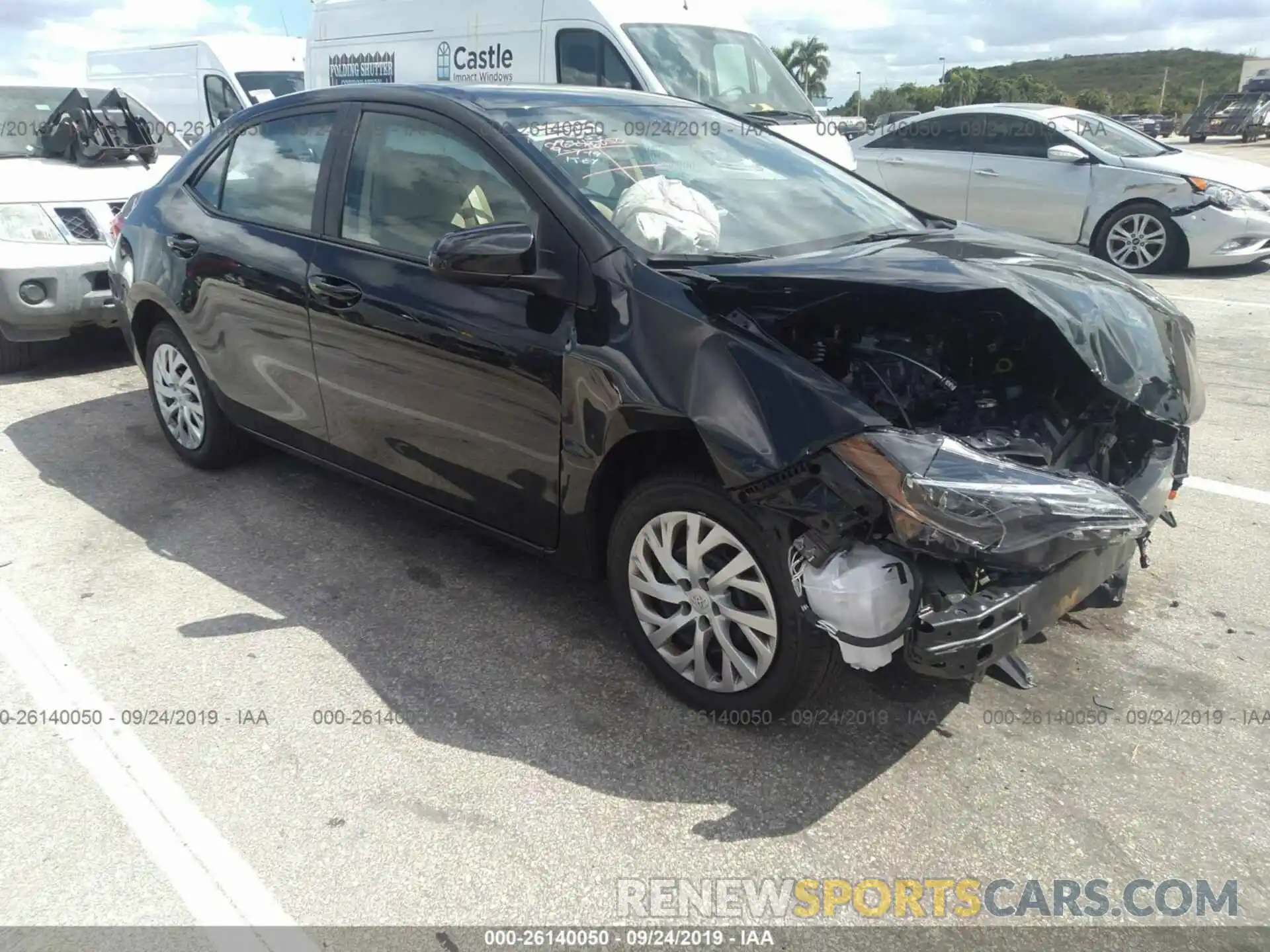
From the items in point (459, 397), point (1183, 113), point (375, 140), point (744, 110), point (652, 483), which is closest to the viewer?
point (652, 483)

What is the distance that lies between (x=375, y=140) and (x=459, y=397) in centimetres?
109

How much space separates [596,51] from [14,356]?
5.13 metres

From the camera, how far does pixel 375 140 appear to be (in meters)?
3.75

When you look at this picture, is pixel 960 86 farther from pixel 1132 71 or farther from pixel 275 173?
pixel 275 173

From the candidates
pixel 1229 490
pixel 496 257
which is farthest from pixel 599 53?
pixel 496 257

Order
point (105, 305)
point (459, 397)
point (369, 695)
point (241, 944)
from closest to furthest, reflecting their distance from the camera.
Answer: point (241, 944) < point (369, 695) < point (459, 397) < point (105, 305)

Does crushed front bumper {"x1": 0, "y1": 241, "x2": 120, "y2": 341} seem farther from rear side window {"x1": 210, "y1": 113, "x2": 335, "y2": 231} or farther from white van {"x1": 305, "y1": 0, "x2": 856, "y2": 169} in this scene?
white van {"x1": 305, "y1": 0, "x2": 856, "y2": 169}

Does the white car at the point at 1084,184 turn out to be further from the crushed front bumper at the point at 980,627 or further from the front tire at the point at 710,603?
the crushed front bumper at the point at 980,627

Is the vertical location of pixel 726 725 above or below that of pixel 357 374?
below

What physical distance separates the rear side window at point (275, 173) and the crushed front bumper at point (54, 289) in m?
2.35

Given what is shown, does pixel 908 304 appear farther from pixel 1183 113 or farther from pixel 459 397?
pixel 1183 113

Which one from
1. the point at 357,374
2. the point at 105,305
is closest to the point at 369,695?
the point at 357,374

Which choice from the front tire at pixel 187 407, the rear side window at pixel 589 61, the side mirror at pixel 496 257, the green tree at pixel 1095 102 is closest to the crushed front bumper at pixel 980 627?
the side mirror at pixel 496 257

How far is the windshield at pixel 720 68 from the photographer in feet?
28.9
